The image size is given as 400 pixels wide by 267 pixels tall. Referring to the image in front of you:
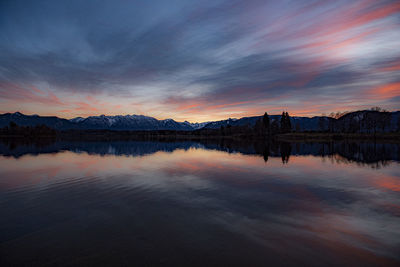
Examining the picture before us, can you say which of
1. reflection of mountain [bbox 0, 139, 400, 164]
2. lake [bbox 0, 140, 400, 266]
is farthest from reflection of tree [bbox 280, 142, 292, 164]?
lake [bbox 0, 140, 400, 266]

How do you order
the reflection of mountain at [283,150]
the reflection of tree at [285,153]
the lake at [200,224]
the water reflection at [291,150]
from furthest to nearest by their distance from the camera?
1. the reflection of mountain at [283,150]
2. the water reflection at [291,150]
3. the reflection of tree at [285,153]
4. the lake at [200,224]

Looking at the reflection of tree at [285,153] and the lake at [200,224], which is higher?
the lake at [200,224]

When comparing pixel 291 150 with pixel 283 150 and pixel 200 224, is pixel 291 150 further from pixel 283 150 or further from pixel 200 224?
pixel 200 224

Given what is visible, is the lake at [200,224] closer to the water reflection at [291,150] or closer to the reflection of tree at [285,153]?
the reflection of tree at [285,153]

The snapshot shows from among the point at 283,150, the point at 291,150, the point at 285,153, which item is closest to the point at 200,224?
the point at 285,153

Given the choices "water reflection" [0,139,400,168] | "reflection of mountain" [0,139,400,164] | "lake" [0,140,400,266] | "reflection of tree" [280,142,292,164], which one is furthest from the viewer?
"reflection of mountain" [0,139,400,164]

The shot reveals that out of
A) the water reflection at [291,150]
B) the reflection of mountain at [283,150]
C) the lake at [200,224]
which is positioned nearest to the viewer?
the lake at [200,224]

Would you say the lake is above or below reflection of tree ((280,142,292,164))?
above

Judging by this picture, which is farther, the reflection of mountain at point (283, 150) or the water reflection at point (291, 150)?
the reflection of mountain at point (283, 150)

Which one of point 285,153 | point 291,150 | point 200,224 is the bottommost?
point 291,150

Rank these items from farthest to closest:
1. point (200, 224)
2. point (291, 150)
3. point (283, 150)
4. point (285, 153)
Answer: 1. point (291, 150)
2. point (283, 150)
3. point (285, 153)
4. point (200, 224)

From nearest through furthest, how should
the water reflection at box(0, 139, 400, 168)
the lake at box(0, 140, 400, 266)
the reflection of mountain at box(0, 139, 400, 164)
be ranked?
the lake at box(0, 140, 400, 266) < the water reflection at box(0, 139, 400, 168) < the reflection of mountain at box(0, 139, 400, 164)

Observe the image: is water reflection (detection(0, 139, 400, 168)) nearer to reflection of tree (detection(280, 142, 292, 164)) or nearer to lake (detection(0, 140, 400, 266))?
reflection of tree (detection(280, 142, 292, 164))

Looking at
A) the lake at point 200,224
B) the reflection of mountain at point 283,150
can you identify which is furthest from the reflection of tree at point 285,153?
the lake at point 200,224
